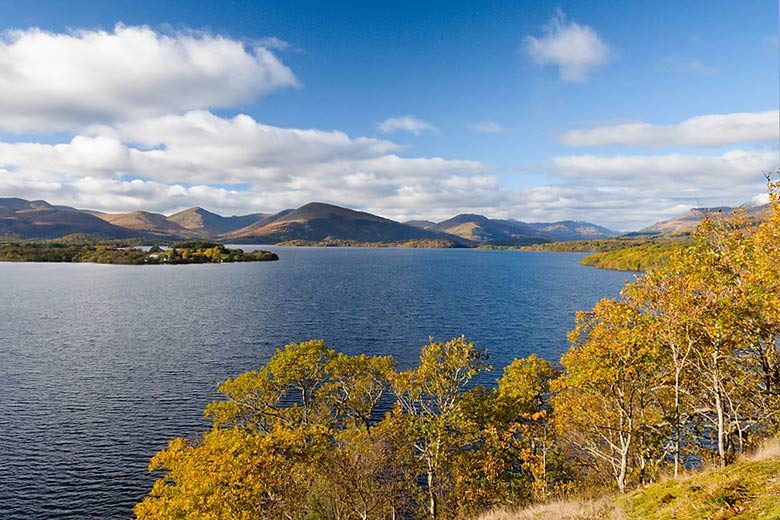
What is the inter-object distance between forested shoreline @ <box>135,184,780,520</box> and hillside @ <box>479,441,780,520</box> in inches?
135

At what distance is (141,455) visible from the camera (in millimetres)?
53969

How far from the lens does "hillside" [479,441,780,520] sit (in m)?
17.8

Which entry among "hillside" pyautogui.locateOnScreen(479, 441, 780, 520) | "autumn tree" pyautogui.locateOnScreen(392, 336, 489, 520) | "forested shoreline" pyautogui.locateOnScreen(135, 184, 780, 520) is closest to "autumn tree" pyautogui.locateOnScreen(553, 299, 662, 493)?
"forested shoreline" pyautogui.locateOnScreen(135, 184, 780, 520)

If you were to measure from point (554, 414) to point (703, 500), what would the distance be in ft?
67.2

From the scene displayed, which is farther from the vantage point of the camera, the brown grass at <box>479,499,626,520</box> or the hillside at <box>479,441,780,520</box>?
the brown grass at <box>479,499,626,520</box>

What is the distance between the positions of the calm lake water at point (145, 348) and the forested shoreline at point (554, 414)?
19.5m

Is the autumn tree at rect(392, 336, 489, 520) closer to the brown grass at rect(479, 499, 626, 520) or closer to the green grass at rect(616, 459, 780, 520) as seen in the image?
the brown grass at rect(479, 499, 626, 520)

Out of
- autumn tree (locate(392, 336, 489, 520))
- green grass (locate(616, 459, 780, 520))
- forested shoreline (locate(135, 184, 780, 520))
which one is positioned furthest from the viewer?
autumn tree (locate(392, 336, 489, 520))

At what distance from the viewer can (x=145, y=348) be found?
9725 cm

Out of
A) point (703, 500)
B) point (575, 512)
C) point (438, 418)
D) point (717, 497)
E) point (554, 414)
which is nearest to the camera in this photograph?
point (717, 497)

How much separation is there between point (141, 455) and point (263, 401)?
790 inches

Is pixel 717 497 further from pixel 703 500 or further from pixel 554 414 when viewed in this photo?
pixel 554 414

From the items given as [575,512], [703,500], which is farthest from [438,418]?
[703,500]

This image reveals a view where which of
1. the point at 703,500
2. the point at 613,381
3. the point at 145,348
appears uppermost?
the point at 613,381
